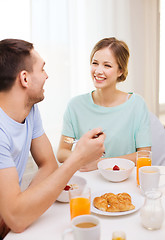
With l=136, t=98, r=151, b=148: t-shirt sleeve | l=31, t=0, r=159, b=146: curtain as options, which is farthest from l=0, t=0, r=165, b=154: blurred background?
l=136, t=98, r=151, b=148: t-shirt sleeve

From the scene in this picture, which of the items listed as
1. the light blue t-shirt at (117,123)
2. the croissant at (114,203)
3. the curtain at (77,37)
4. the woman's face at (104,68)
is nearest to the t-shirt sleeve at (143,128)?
the light blue t-shirt at (117,123)

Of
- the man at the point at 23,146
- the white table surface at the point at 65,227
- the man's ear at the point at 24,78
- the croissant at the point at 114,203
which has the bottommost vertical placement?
the white table surface at the point at 65,227

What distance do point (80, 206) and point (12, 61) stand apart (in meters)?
0.62

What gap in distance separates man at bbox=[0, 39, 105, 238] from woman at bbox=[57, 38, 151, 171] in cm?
52

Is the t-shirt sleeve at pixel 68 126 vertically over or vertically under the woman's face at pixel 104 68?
under

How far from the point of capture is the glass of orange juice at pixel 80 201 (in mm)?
1004

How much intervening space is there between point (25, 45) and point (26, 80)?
0.15 meters

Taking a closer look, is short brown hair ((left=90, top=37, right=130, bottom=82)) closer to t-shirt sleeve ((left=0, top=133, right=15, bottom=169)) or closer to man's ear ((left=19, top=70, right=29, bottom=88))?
man's ear ((left=19, top=70, right=29, bottom=88))

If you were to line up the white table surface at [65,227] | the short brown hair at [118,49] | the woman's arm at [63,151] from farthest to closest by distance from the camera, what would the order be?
the short brown hair at [118,49] → the woman's arm at [63,151] → the white table surface at [65,227]

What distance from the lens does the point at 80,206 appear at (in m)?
1.00

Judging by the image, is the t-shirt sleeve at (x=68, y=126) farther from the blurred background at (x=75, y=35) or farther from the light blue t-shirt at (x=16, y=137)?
the blurred background at (x=75, y=35)

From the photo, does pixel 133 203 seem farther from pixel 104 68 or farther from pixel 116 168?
pixel 104 68

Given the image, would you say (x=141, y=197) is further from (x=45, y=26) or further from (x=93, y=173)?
(x=45, y=26)

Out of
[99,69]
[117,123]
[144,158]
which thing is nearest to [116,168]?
[144,158]
